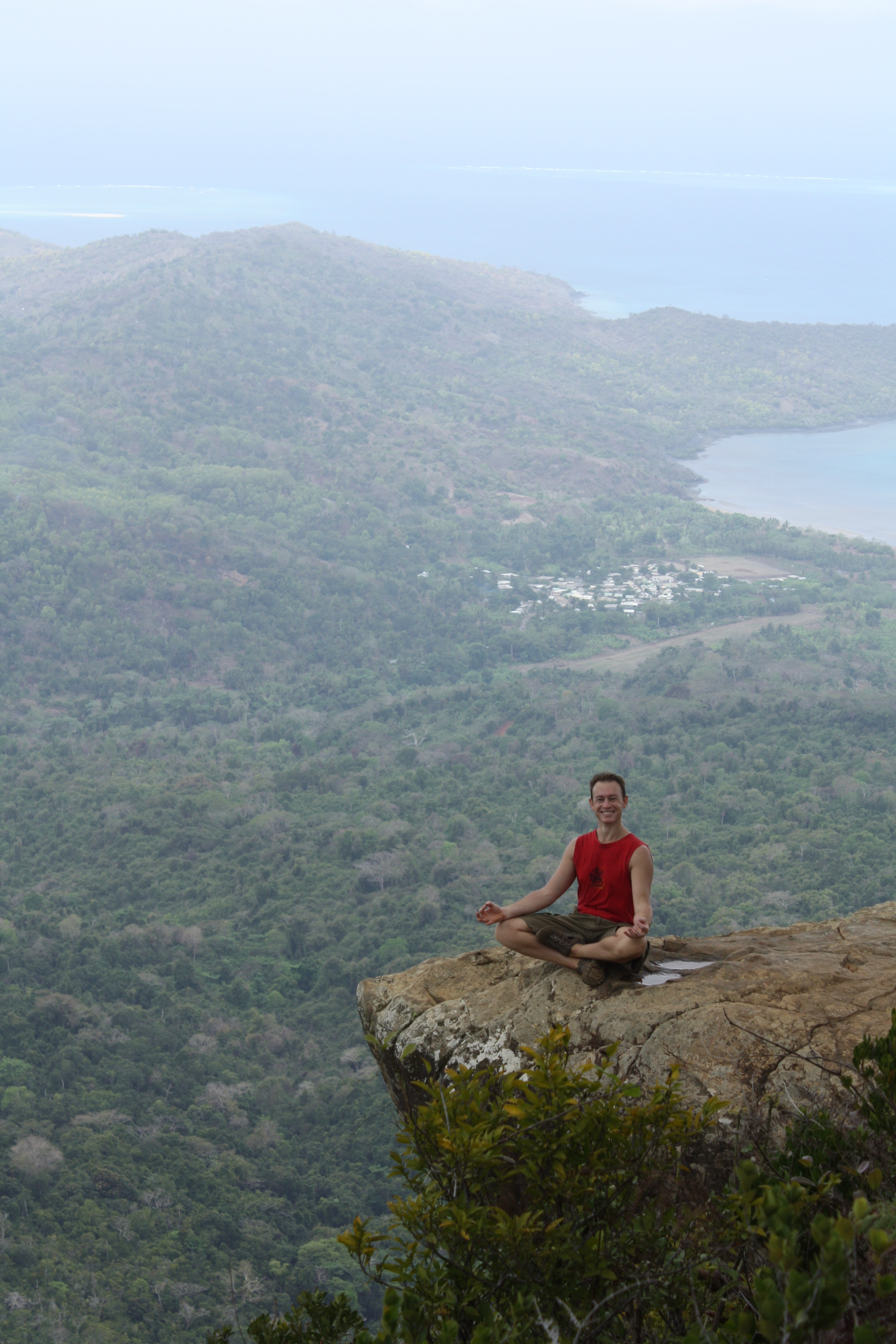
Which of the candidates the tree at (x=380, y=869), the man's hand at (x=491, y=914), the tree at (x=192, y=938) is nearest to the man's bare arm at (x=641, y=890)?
the man's hand at (x=491, y=914)

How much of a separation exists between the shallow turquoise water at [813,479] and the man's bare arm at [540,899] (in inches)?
2999

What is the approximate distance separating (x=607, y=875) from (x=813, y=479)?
95.8 m

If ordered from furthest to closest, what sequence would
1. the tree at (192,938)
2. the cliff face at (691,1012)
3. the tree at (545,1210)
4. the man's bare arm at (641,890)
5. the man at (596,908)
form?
1. the tree at (192,938)
2. the man at (596,908)
3. the man's bare arm at (641,890)
4. the cliff face at (691,1012)
5. the tree at (545,1210)

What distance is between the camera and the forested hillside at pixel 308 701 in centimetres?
2397

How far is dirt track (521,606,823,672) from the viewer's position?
56.9 meters

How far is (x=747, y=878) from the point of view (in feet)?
107

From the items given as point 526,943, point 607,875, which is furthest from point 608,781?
point 526,943

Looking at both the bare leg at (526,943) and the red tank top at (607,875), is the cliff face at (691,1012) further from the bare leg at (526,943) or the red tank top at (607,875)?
the red tank top at (607,875)

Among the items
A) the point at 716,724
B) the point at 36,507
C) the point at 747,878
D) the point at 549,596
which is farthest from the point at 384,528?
the point at 747,878

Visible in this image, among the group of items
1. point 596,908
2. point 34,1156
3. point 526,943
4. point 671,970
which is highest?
point 596,908

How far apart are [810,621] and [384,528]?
99.8 ft

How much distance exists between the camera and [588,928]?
6457mm

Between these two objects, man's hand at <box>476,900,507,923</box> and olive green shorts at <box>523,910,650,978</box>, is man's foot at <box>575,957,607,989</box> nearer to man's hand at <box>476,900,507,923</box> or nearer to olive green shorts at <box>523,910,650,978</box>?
olive green shorts at <box>523,910,650,978</box>

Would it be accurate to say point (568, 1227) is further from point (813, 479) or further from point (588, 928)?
point (813, 479)
